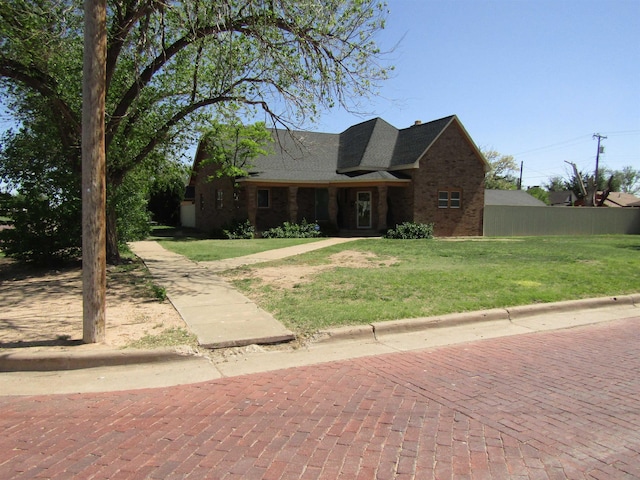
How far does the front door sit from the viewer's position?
2592 centimetres

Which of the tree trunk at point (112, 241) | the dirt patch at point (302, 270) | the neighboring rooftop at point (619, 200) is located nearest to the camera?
the dirt patch at point (302, 270)

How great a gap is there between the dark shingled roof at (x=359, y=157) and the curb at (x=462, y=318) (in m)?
15.5

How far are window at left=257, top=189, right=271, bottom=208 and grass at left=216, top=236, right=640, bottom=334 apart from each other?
1166cm

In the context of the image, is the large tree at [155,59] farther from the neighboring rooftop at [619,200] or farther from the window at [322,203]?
the neighboring rooftop at [619,200]

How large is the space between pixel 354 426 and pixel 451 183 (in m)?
23.0

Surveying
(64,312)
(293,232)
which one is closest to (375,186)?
(293,232)

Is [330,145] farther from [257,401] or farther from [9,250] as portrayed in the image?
[257,401]

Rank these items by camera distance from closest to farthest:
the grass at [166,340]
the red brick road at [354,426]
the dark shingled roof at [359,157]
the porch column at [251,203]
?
the red brick road at [354,426]
the grass at [166,340]
the porch column at [251,203]
the dark shingled roof at [359,157]

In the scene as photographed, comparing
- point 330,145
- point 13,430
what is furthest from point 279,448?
point 330,145

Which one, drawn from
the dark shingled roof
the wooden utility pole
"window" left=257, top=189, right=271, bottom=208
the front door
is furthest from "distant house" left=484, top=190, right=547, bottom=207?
the wooden utility pole

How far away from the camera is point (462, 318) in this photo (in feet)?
24.0

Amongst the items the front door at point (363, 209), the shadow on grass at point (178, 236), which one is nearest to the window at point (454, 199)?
the front door at point (363, 209)

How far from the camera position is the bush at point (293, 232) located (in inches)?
920

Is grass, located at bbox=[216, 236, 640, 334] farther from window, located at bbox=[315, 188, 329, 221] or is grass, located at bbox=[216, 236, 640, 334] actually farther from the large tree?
window, located at bbox=[315, 188, 329, 221]
